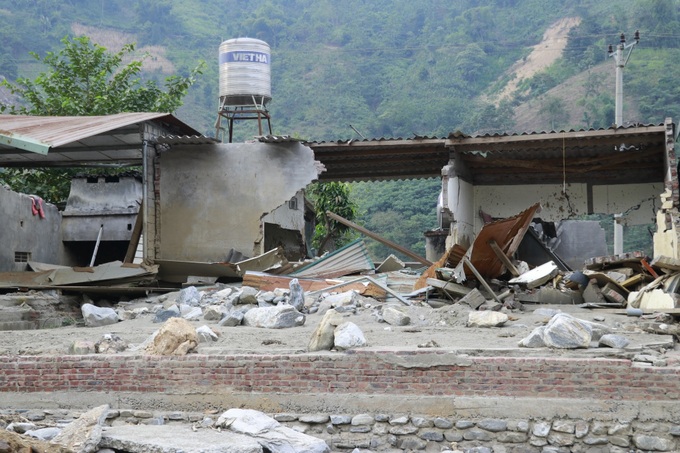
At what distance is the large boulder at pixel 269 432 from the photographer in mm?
7246

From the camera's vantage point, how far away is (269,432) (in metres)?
7.41

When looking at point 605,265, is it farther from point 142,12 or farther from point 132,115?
point 142,12

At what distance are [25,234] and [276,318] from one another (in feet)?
24.3

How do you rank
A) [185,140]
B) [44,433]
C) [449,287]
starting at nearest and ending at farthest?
[44,433]
[449,287]
[185,140]

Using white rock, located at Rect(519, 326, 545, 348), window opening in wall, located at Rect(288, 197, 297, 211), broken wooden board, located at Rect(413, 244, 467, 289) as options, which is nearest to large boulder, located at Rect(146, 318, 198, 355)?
white rock, located at Rect(519, 326, 545, 348)

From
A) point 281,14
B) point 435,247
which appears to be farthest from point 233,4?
point 435,247

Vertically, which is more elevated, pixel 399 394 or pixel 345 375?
pixel 345 375

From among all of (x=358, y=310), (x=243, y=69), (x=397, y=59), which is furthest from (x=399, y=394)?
(x=397, y=59)

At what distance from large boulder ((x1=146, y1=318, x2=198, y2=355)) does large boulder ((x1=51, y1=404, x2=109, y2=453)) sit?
144cm

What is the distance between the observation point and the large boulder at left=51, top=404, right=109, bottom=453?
6707 millimetres

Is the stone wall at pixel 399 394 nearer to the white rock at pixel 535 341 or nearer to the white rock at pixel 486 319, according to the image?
the white rock at pixel 535 341

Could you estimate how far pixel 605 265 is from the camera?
1260 centimetres

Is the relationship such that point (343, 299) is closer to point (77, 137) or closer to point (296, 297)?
point (296, 297)

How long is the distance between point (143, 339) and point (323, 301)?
2.91 meters
